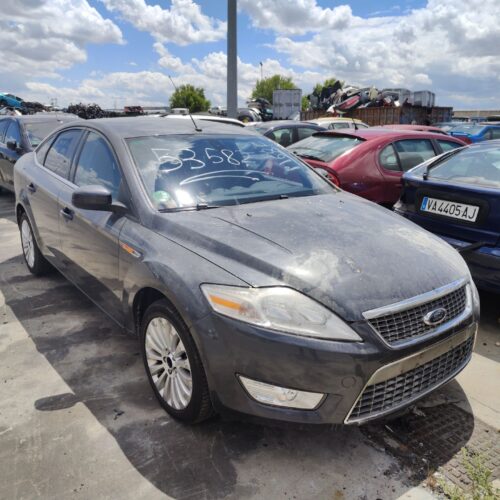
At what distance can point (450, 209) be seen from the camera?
382cm

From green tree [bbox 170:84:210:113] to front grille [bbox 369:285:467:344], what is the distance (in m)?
68.8

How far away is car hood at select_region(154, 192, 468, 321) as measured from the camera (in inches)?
83.8

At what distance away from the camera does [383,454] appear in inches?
93.3

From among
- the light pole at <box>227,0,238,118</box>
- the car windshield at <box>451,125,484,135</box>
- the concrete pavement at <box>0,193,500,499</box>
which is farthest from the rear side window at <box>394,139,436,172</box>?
the car windshield at <box>451,125,484,135</box>

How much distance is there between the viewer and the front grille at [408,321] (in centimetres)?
207

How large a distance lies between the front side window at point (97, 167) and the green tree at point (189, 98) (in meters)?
67.0

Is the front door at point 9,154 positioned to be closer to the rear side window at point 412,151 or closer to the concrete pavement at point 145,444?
the concrete pavement at point 145,444

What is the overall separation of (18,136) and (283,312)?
23.9ft

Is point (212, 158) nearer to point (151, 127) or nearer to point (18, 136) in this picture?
point (151, 127)

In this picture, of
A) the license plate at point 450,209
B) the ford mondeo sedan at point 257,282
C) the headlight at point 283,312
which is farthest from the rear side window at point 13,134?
the headlight at point 283,312

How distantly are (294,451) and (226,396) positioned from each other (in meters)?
0.54

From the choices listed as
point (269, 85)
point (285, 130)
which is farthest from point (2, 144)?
point (269, 85)

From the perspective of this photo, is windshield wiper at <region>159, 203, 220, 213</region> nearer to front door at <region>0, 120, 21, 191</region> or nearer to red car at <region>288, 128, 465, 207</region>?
red car at <region>288, 128, 465, 207</region>

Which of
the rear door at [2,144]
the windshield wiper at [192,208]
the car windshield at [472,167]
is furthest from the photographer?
the rear door at [2,144]
